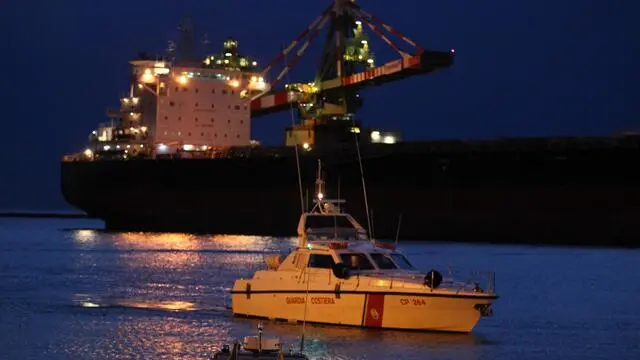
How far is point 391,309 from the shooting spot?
17.2 meters

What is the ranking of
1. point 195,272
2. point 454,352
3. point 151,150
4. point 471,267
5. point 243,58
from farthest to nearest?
point 243,58
point 151,150
point 471,267
point 195,272
point 454,352

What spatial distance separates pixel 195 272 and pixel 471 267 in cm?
830

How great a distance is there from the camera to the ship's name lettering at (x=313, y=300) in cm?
1769

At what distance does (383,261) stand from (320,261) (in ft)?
3.31

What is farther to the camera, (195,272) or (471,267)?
(471,267)

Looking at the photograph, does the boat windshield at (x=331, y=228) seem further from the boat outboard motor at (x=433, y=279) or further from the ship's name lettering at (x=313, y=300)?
the boat outboard motor at (x=433, y=279)

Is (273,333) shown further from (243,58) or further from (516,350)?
(243,58)

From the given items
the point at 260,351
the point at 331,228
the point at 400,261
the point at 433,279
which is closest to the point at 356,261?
the point at 400,261

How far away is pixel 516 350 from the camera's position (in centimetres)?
1677

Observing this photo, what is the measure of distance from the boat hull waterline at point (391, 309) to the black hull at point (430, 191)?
78.5ft

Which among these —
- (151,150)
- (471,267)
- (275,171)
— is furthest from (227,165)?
(471,267)

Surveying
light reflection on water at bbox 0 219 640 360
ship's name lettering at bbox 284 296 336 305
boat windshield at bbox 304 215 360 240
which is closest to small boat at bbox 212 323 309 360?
light reflection on water at bbox 0 219 640 360

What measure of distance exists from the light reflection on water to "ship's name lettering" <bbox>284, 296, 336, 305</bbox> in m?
0.40

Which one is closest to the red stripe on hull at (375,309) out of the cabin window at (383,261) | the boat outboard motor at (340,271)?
the boat outboard motor at (340,271)
